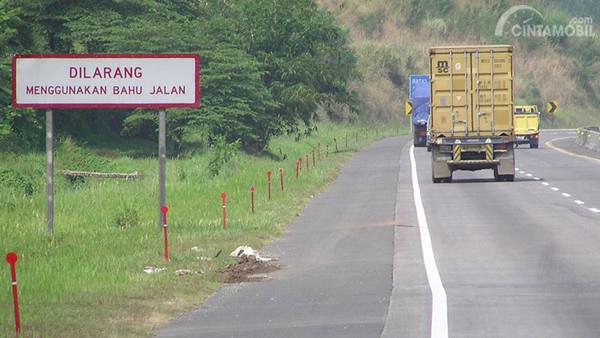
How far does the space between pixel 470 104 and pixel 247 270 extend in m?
21.2

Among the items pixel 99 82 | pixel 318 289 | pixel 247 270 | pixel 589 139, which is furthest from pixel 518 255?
pixel 589 139

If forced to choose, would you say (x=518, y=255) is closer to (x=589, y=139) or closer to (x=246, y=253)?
(x=246, y=253)

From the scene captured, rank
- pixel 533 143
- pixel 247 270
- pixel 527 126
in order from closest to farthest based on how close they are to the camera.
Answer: pixel 247 270
pixel 527 126
pixel 533 143

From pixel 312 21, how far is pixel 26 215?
34.6 meters

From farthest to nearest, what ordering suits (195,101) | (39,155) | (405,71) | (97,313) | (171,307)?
(405,71), (39,155), (195,101), (171,307), (97,313)

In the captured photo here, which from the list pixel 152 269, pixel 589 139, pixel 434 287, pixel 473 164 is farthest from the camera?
pixel 589 139

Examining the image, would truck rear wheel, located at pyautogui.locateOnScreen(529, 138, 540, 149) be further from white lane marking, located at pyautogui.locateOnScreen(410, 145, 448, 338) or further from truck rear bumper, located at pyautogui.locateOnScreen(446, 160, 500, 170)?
white lane marking, located at pyautogui.locateOnScreen(410, 145, 448, 338)

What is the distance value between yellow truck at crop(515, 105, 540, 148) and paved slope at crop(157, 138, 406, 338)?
38.3m

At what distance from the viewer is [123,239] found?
2380 centimetres

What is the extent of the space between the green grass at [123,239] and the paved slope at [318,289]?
0.54m

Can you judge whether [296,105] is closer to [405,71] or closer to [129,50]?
[129,50]

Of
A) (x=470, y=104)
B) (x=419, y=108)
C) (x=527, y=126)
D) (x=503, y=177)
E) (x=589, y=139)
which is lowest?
(x=503, y=177)

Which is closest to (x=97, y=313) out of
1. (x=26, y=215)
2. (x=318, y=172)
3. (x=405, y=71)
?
(x=26, y=215)

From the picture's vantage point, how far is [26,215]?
101ft
